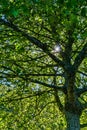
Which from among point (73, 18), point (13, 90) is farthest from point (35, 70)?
point (73, 18)

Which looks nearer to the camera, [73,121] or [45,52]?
[45,52]

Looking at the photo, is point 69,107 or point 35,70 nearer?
point 69,107

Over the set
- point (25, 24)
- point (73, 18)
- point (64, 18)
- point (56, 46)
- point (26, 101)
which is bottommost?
point (26, 101)

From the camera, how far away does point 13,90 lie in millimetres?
19500

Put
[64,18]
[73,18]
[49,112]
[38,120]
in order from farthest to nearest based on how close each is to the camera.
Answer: [49,112]
[38,120]
[64,18]
[73,18]

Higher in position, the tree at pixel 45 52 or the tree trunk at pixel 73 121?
the tree at pixel 45 52

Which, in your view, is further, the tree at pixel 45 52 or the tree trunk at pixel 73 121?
the tree trunk at pixel 73 121

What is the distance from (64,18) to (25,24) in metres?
4.24

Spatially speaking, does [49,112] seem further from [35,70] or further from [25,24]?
[25,24]

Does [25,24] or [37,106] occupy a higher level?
[25,24]

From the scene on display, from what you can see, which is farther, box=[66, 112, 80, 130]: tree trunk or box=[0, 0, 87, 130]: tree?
box=[66, 112, 80, 130]: tree trunk

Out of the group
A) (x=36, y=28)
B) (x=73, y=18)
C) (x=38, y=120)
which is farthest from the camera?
(x=38, y=120)

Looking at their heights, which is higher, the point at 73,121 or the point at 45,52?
the point at 45,52

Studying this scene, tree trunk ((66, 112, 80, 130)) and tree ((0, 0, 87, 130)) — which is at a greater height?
tree ((0, 0, 87, 130))
